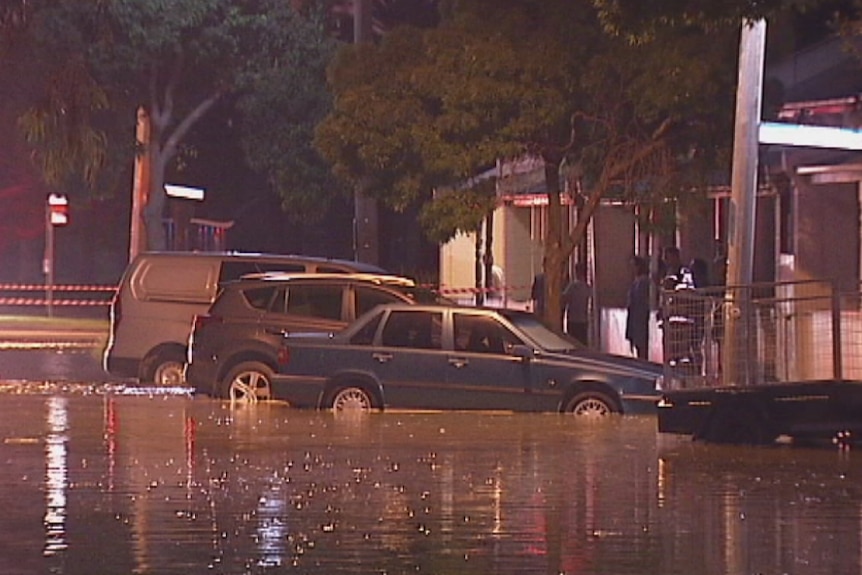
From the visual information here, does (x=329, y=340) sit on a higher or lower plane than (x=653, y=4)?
lower

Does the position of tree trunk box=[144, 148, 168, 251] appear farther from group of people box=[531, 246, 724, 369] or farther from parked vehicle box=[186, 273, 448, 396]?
parked vehicle box=[186, 273, 448, 396]

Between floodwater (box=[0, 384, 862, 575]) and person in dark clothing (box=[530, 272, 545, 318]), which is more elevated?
person in dark clothing (box=[530, 272, 545, 318])

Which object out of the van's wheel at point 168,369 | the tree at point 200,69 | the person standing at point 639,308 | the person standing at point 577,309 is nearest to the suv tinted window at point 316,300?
the van's wheel at point 168,369

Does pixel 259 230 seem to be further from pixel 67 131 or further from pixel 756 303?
pixel 756 303

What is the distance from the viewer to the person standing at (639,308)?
1134 inches

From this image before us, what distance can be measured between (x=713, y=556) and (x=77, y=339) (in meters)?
32.6

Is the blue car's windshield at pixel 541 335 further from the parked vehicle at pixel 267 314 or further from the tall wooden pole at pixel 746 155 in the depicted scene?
the tall wooden pole at pixel 746 155

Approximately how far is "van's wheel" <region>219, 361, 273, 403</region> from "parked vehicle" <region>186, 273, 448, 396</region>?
0.04ft

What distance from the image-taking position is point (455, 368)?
23.3 meters

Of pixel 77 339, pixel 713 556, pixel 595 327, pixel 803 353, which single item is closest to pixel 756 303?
pixel 803 353

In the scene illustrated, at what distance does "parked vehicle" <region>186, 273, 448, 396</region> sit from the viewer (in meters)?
24.7

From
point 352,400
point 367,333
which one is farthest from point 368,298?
point 352,400

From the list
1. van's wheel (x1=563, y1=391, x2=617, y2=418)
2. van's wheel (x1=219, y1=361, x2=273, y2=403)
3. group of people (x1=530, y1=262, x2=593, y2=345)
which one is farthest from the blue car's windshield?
group of people (x1=530, y1=262, x2=593, y2=345)

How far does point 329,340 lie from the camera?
23.5m
